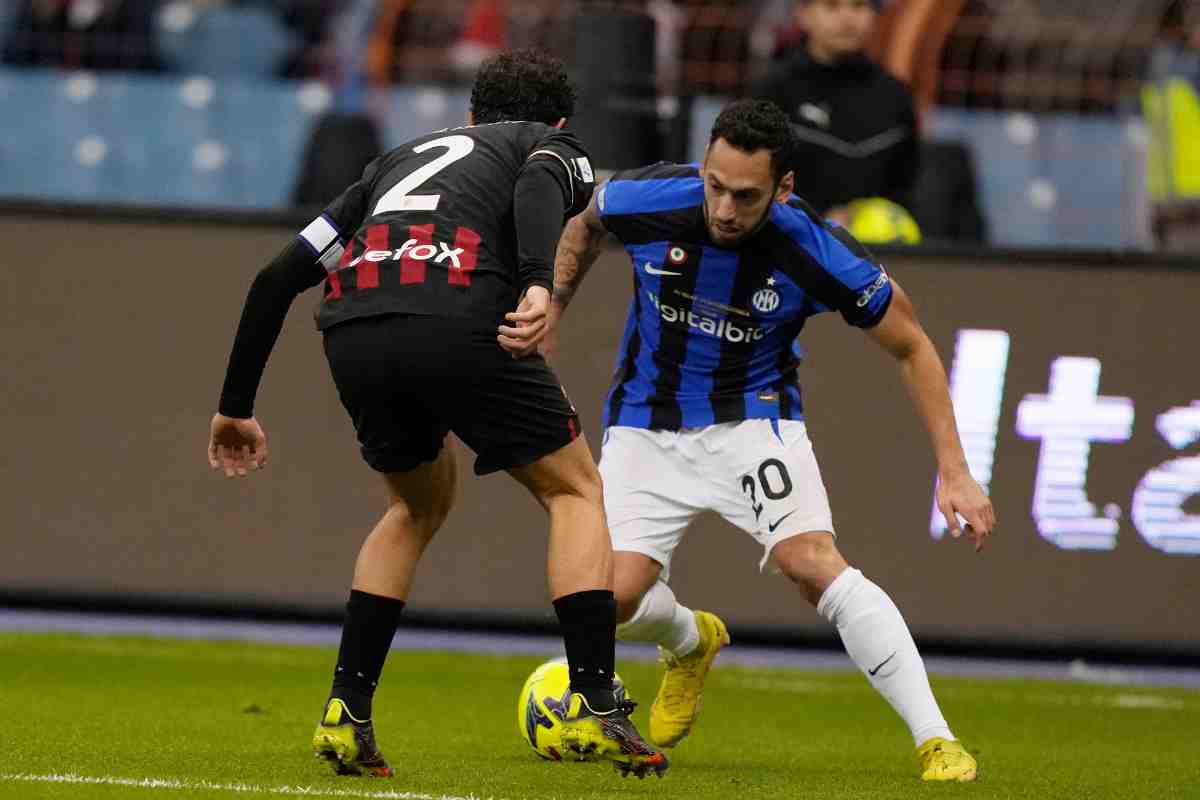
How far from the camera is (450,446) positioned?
5473 millimetres

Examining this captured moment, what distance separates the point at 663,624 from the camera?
6.19 metres

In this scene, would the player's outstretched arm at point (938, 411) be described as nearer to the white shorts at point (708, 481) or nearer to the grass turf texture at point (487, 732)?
the white shorts at point (708, 481)

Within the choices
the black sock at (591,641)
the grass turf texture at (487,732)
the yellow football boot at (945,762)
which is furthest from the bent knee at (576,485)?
the yellow football boot at (945,762)

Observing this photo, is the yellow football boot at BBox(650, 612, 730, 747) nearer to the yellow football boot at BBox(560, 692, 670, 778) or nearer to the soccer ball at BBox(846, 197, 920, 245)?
the yellow football boot at BBox(560, 692, 670, 778)

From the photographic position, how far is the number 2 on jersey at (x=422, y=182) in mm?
5125

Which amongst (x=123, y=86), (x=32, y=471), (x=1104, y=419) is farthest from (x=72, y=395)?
(x=1104, y=419)

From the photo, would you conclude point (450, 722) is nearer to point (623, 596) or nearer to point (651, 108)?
point (623, 596)

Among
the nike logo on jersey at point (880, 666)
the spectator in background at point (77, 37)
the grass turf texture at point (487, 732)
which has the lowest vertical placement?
the grass turf texture at point (487, 732)

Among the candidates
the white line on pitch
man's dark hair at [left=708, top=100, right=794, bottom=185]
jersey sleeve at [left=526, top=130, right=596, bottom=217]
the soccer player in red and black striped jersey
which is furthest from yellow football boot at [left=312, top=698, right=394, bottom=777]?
man's dark hair at [left=708, top=100, right=794, bottom=185]

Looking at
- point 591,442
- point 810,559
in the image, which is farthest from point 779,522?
point 591,442

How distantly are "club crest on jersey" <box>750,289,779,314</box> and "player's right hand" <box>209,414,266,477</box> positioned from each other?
1.53 metres

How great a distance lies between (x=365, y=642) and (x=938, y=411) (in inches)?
63.3

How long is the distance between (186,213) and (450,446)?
12.5 ft

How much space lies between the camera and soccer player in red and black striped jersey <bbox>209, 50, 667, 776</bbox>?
16.4ft
